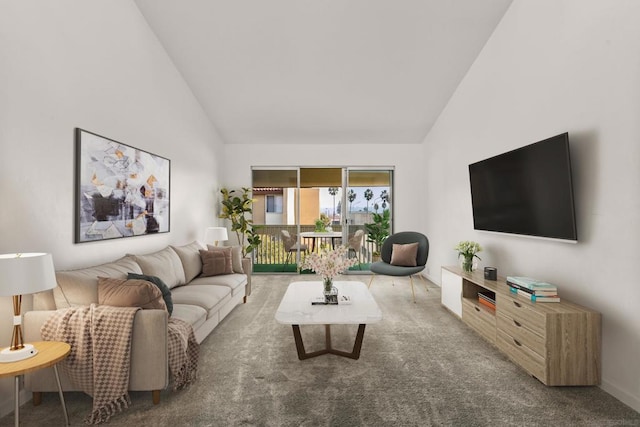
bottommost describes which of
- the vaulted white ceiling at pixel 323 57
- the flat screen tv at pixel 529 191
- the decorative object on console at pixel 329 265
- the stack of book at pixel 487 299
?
the stack of book at pixel 487 299

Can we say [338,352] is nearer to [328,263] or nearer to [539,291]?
[328,263]

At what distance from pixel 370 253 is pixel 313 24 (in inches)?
176

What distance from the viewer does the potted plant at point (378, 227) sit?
6641 millimetres

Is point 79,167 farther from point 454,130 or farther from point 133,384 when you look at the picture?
point 454,130

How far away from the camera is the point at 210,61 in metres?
4.50

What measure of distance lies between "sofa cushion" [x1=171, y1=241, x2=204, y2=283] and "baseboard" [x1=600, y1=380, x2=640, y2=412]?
3.97 meters

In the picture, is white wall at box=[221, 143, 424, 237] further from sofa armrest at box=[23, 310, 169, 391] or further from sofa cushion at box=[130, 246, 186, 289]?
sofa armrest at box=[23, 310, 169, 391]

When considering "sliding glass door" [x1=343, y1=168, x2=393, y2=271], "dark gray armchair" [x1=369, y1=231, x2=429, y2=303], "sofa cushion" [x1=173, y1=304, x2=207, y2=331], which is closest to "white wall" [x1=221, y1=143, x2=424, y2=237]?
"sliding glass door" [x1=343, y1=168, x2=393, y2=271]

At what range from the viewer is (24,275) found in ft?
5.90

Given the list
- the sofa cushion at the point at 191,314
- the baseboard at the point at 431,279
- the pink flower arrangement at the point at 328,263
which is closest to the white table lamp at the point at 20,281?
the sofa cushion at the point at 191,314

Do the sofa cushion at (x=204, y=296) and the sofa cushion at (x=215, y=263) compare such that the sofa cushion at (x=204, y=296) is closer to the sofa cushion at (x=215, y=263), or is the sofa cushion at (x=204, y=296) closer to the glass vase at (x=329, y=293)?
the sofa cushion at (x=215, y=263)

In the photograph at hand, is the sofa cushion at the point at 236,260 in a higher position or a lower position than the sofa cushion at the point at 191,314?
higher

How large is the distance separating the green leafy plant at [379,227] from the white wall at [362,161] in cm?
17

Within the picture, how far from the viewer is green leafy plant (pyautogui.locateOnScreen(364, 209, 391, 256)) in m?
6.64
